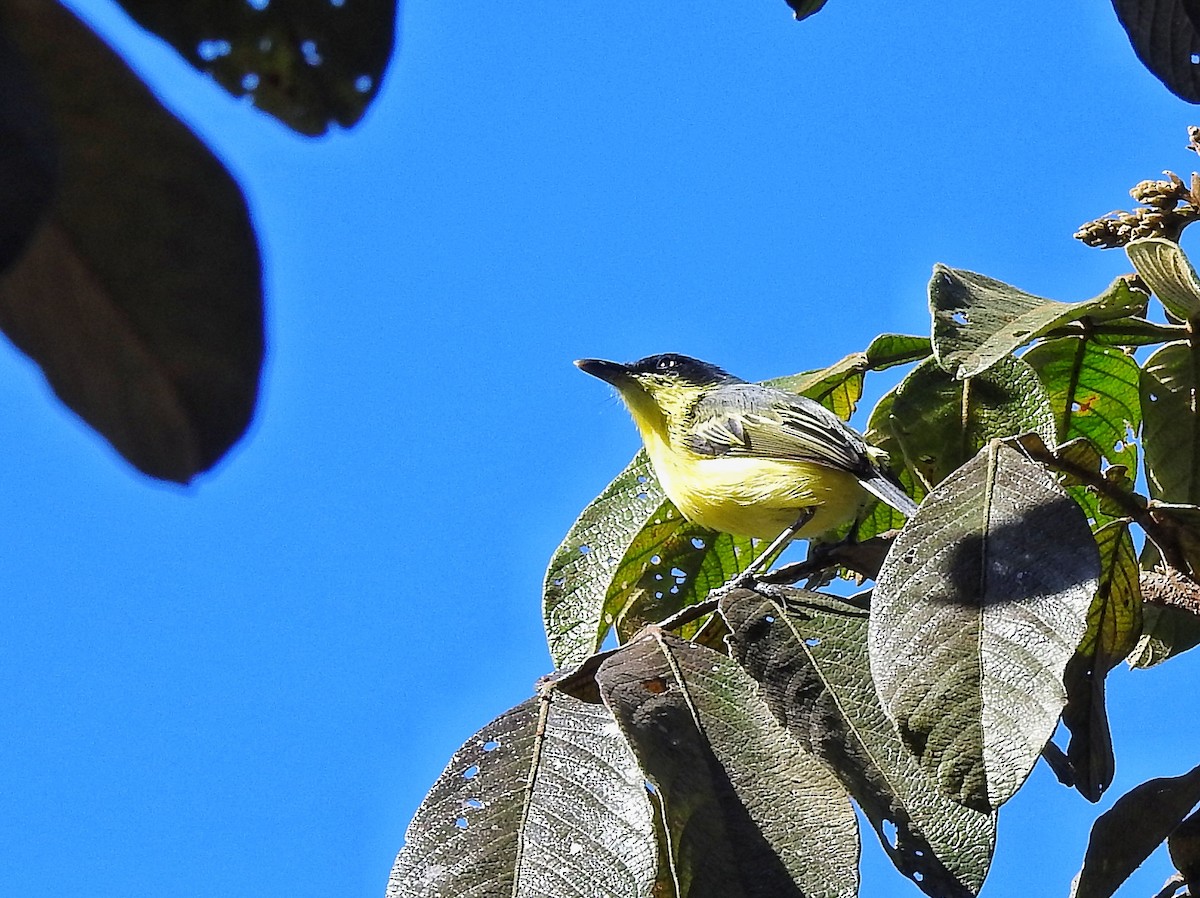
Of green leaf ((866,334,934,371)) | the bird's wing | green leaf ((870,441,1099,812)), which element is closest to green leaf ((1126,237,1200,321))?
green leaf ((870,441,1099,812))

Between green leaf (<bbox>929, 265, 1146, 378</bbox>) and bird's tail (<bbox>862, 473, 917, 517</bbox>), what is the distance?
1214mm

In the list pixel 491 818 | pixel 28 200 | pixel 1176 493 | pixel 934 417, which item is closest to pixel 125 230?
pixel 28 200

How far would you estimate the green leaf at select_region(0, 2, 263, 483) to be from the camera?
0.44 m

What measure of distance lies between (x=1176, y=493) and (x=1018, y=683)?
1062mm

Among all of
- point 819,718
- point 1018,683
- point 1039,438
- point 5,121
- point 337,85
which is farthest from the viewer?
point 1039,438

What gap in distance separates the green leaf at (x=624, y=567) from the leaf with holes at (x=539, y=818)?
2.38 feet

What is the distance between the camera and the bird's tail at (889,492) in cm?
363

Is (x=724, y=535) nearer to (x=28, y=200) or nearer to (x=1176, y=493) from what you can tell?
(x=1176, y=493)

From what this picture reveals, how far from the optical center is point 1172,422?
2477 millimetres

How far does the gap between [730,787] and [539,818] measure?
0.23 metres

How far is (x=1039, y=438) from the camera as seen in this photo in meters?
2.18

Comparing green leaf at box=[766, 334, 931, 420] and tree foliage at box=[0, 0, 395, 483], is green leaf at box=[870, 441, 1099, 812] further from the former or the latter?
tree foliage at box=[0, 0, 395, 483]

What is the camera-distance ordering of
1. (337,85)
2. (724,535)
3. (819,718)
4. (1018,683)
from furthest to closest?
(724,535) → (819,718) → (1018,683) → (337,85)

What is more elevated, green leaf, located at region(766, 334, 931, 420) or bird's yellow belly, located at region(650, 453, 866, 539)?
bird's yellow belly, located at region(650, 453, 866, 539)
